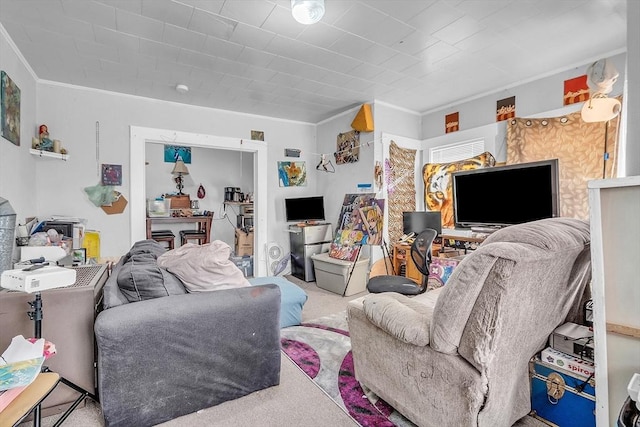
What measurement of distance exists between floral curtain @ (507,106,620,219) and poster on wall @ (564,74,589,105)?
16 cm

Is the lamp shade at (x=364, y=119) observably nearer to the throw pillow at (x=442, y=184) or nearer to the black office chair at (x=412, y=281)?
the throw pillow at (x=442, y=184)

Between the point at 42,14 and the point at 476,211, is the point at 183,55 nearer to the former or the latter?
the point at 42,14

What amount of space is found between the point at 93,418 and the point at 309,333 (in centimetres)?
155

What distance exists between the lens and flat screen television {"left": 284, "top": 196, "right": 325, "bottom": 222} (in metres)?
4.71

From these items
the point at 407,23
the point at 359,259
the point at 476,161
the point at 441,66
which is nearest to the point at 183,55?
the point at 407,23

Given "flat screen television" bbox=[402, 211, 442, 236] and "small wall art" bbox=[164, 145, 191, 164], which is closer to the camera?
"flat screen television" bbox=[402, 211, 442, 236]

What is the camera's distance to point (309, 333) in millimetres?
2691

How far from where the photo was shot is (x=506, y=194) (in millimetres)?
2791

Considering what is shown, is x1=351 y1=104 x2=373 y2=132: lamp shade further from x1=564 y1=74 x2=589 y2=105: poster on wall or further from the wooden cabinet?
the wooden cabinet

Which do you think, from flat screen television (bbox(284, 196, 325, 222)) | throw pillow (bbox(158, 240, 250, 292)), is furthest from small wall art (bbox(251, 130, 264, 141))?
throw pillow (bbox(158, 240, 250, 292))

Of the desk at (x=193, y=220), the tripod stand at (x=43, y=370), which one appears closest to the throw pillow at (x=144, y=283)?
the tripod stand at (x=43, y=370)

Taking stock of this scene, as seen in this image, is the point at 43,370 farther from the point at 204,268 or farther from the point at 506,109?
the point at 506,109

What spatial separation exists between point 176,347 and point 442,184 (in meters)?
3.70

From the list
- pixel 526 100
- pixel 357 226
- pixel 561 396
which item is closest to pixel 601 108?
pixel 526 100
